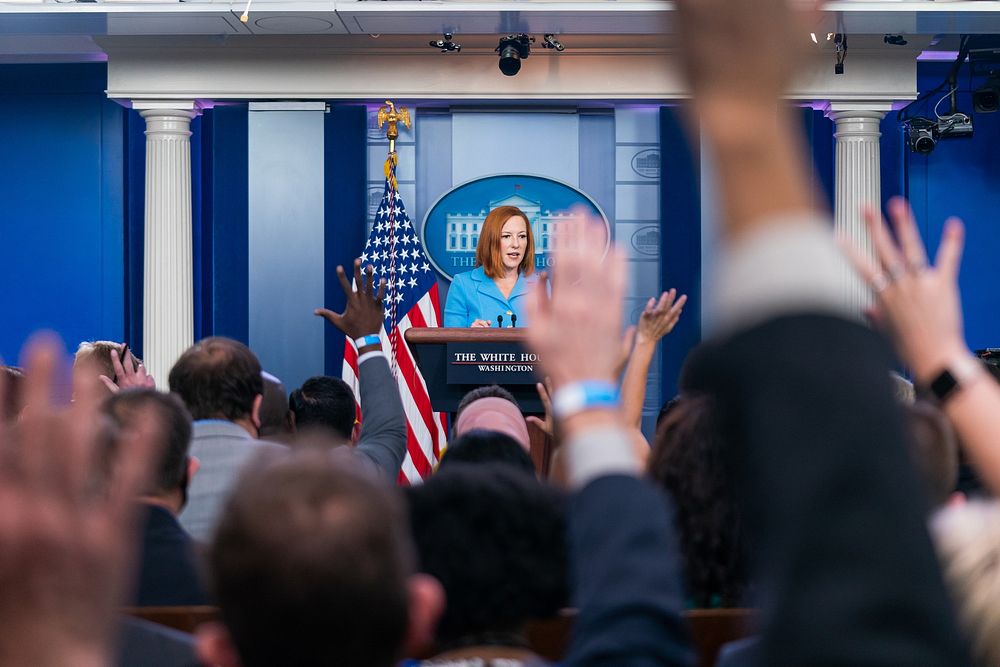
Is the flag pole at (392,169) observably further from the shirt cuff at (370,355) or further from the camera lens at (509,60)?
the shirt cuff at (370,355)

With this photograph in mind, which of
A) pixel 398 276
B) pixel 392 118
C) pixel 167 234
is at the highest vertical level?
pixel 392 118

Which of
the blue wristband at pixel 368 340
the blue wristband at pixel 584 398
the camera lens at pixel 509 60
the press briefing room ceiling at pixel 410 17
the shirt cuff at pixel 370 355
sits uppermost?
the press briefing room ceiling at pixel 410 17

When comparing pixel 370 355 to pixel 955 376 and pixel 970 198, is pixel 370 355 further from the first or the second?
pixel 970 198

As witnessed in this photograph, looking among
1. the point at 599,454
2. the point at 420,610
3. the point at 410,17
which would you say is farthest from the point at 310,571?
the point at 410,17

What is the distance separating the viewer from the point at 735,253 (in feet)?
1.50

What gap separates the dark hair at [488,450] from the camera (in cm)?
209

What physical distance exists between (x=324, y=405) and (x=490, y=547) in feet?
7.89

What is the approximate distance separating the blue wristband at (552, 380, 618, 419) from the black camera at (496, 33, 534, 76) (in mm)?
6701

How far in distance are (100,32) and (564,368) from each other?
7.22 metres

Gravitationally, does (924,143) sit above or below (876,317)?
above

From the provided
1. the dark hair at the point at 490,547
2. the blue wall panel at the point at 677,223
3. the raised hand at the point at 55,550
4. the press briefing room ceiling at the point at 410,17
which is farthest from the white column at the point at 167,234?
the raised hand at the point at 55,550

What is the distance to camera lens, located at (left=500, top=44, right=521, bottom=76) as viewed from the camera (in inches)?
283

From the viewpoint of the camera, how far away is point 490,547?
1.28m

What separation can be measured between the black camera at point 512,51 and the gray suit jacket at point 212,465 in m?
5.03
